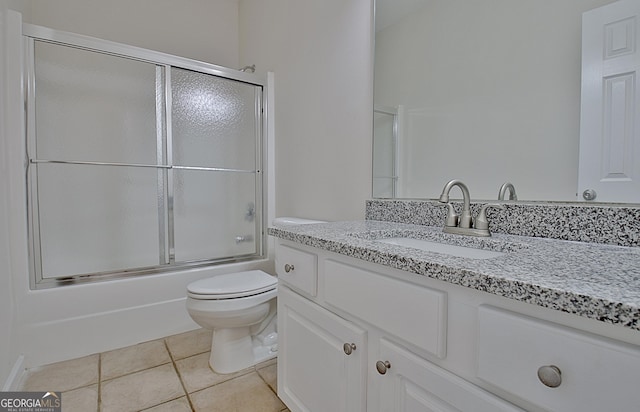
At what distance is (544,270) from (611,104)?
2.07ft

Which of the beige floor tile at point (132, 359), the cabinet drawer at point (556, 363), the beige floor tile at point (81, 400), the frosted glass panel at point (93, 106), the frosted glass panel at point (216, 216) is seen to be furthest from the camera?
the frosted glass panel at point (216, 216)

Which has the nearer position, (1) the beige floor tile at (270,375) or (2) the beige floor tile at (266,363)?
(1) the beige floor tile at (270,375)

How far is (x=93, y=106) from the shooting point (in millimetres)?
2135

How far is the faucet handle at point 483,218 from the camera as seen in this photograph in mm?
1003

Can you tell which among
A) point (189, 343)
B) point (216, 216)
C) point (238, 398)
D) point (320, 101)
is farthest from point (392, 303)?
point (216, 216)

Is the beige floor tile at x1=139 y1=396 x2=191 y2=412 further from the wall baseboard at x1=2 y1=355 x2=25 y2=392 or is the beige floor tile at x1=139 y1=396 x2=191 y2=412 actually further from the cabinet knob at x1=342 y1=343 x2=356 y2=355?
the cabinet knob at x1=342 y1=343 x2=356 y2=355

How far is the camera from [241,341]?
5.24 ft

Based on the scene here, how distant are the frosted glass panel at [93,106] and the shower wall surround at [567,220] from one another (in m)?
2.09

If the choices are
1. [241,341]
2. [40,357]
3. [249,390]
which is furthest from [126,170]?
[249,390]

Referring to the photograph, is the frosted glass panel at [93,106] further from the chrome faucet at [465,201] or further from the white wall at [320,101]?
the chrome faucet at [465,201]

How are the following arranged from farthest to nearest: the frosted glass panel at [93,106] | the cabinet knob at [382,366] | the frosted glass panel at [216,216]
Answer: the frosted glass panel at [216,216], the frosted glass panel at [93,106], the cabinet knob at [382,366]

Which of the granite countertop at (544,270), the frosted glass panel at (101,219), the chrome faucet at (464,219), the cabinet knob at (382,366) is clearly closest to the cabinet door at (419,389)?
the cabinet knob at (382,366)

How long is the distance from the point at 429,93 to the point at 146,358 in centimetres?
198

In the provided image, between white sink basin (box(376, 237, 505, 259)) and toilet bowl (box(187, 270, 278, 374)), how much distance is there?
809mm
